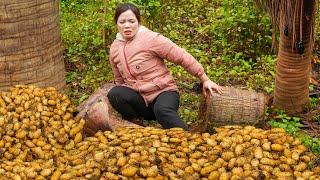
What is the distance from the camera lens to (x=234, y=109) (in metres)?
4.10

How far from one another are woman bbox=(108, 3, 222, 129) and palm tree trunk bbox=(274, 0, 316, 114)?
73cm

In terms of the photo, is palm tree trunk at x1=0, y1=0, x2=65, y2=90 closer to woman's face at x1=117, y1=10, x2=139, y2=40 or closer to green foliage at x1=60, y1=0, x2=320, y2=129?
woman's face at x1=117, y1=10, x2=139, y2=40

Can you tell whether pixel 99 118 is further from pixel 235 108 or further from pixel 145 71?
pixel 235 108

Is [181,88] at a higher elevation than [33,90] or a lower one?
lower

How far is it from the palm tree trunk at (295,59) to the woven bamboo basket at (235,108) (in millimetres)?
532

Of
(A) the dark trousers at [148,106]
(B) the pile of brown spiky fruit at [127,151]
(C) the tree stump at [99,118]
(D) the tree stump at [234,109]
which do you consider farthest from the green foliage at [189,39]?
(B) the pile of brown spiky fruit at [127,151]

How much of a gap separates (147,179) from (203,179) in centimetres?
32

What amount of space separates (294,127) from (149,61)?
118 cm

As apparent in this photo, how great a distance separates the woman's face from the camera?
13.6 feet

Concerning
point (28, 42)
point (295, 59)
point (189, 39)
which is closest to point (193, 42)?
point (189, 39)

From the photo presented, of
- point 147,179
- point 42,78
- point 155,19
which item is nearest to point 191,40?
point 155,19

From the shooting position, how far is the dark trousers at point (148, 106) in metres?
4.10

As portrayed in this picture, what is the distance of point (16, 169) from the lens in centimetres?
323

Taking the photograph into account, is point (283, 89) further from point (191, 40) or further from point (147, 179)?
point (191, 40)
